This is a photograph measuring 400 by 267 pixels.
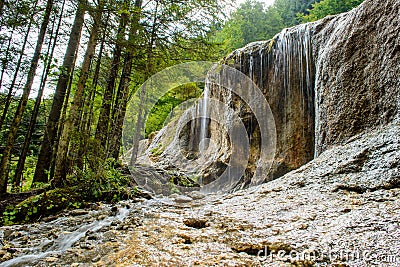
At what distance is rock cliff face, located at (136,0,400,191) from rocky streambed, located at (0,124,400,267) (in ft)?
2.07

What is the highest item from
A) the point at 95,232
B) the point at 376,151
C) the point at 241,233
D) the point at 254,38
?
the point at 254,38

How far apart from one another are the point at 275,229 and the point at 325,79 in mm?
4228

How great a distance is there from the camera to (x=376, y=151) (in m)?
3.19

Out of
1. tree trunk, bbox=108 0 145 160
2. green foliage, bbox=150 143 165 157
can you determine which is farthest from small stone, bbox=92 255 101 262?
green foliage, bbox=150 143 165 157

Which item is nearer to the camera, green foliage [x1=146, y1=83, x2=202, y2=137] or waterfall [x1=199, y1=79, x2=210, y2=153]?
waterfall [x1=199, y1=79, x2=210, y2=153]

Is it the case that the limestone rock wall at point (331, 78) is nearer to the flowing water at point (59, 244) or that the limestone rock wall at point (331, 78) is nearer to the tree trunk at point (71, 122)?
the flowing water at point (59, 244)

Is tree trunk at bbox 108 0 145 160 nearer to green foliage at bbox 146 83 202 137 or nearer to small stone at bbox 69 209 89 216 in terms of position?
small stone at bbox 69 209 89 216

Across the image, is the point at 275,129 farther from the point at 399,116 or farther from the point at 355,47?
the point at 399,116

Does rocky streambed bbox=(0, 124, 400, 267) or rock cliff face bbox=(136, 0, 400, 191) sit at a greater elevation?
rock cliff face bbox=(136, 0, 400, 191)

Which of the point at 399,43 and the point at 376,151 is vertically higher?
the point at 399,43

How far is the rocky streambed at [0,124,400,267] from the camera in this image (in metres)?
1.76

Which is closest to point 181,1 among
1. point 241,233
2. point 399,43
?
point 399,43

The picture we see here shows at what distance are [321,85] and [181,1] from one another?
12.3 ft

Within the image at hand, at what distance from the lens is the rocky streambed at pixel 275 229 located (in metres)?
1.76
